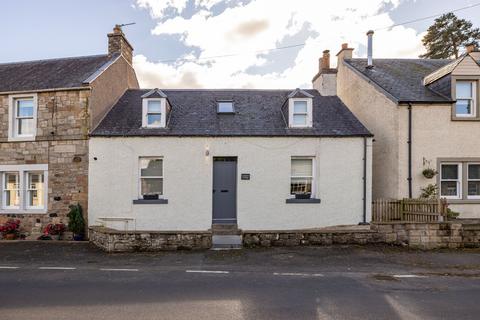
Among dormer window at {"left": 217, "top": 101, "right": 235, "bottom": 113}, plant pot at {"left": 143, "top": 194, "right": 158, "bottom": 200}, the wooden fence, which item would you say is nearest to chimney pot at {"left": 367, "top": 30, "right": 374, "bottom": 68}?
dormer window at {"left": 217, "top": 101, "right": 235, "bottom": 113}

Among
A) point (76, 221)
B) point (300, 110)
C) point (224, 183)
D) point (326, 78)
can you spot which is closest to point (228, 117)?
point (224, 183)

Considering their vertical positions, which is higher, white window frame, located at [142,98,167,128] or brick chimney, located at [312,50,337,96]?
brick chimney, located at [312,50,337,96]

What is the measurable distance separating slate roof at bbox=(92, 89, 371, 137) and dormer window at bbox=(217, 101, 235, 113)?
0.25 metres

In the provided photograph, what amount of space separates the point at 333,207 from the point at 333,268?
179 inches

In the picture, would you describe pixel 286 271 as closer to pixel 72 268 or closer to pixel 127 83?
pixel 72 268

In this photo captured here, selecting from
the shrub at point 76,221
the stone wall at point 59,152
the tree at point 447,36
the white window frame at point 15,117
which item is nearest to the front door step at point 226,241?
the shrub at point 76,221

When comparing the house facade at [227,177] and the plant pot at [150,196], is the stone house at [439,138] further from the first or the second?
the plant pot at [150,196]

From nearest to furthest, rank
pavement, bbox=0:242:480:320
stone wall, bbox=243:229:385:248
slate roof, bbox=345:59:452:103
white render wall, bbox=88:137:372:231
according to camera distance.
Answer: pavement, bbox=0:242:480:320 < stone wall, bbox=243:229:385:248 < white render wall, bbox=88:137:372:231 < slate roof, bbox=345:59:452:103

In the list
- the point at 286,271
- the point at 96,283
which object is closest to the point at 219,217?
the point at 286,271

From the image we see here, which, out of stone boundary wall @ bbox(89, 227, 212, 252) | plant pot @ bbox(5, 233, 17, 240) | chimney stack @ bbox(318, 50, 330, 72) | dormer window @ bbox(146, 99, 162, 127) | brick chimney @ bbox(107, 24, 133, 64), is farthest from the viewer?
chimney stack @ bbox(318, 50, 330, 72)

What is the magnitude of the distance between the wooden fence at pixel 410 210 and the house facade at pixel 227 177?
1.76 feet

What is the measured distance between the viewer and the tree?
31625 mm

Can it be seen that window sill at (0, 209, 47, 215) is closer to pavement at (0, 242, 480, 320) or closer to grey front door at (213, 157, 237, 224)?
pavement at (0, 242, 480, 320)

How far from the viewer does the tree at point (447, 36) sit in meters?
31.6
